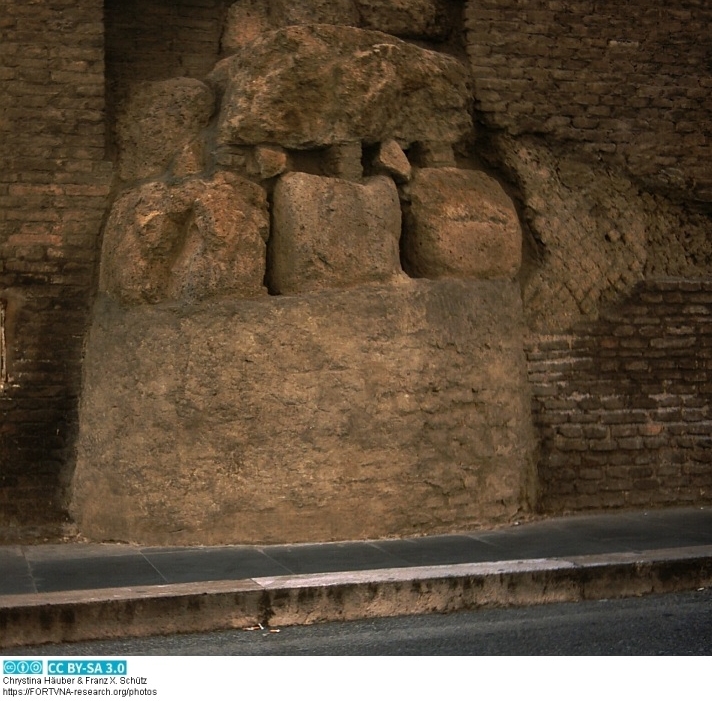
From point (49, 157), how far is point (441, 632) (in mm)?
3568

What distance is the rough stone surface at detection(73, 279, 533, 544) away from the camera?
6.49m

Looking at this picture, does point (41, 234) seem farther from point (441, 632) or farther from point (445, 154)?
point (441, 632)

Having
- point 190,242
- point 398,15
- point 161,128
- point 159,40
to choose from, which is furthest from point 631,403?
point 159,40

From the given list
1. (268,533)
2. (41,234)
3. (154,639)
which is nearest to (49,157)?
(41,234)

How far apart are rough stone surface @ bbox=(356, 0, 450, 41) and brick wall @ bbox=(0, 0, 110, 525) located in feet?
5.47

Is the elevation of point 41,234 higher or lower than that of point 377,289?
higher

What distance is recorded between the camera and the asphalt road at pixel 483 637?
474cm

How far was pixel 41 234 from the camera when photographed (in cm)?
680

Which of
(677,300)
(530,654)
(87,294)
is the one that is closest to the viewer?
(530,654)

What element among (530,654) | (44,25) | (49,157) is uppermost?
(44,25)

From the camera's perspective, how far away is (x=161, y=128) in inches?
277

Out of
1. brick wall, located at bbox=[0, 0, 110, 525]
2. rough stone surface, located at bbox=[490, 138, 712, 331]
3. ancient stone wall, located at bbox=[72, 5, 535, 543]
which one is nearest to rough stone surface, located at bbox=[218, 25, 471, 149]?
ancient stone wall, located at bbox=[72, 5, 535, 543]

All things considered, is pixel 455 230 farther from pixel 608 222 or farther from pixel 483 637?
pixel 483 637

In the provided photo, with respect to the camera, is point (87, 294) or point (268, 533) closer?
point (268, 533)
